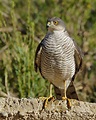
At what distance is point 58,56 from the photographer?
4.83m

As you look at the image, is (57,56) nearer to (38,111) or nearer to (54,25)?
(54,25)

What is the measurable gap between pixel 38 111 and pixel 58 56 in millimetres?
929

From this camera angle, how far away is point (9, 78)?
611cm

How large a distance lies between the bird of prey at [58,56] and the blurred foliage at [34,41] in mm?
354

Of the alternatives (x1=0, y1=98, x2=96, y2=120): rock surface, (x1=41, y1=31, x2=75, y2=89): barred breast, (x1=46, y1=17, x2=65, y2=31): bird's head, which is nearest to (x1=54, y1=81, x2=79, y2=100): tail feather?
(x1=41, y1=31, x2=75, y2=89): barred breast

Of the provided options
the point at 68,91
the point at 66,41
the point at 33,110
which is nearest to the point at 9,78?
the point at 68,91

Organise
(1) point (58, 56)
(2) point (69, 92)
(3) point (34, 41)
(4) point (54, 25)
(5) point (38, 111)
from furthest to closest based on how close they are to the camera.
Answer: (3) point (34, 41)
(2) point (69, 92)
(4) point (54, 25)
(1) point (58, 56)
(5) point (38, 111)

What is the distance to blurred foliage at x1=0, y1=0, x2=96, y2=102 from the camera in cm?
544

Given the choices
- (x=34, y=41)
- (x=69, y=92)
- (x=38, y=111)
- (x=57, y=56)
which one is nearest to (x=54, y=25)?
(x=57, y=56)

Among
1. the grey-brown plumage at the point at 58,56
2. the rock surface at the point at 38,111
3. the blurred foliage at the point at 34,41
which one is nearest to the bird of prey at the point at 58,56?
the grey-brown plumage at the point at 58,56

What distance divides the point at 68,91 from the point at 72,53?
553 mm

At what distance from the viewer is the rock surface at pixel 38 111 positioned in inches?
158

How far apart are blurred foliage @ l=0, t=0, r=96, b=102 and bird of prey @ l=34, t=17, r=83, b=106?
354 mm

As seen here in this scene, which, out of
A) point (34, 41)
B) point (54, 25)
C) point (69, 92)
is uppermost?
point (54, 25)
